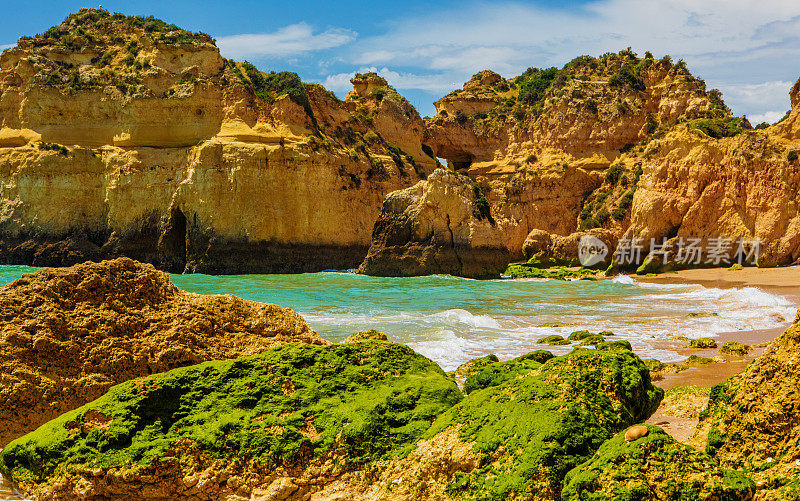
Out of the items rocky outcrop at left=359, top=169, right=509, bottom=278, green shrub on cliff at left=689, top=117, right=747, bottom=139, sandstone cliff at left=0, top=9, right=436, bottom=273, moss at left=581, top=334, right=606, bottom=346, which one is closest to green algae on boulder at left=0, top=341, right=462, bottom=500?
moss at left=581, top=334, right=606, bottom=346

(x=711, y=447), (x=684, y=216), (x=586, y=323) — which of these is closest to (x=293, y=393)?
(x=711, y=447)

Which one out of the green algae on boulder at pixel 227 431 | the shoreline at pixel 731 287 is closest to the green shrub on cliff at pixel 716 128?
the shoreline at pixel 731 287

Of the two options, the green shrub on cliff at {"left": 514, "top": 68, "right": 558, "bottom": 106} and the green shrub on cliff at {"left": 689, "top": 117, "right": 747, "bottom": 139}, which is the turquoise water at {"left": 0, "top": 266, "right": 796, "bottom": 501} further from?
the green shrub on cliff at {"left": 514, "top": 68, "right": 558, "bottom": 106}

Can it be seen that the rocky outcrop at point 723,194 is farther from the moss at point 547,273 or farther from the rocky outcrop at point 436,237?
the rocky outcrop at point 436,237

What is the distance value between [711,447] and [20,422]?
5624 mm

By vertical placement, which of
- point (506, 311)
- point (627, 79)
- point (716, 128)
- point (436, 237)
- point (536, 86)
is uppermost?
point (536, 86)

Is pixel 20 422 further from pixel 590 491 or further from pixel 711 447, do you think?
pixel 711 447

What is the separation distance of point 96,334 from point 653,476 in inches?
203

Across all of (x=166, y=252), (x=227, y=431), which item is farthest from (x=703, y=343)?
(x=166, y=252)

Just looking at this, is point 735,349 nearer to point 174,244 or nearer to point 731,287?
point 731,287

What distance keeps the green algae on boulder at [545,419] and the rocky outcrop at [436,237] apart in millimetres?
27409

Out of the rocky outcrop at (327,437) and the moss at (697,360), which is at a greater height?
the rocky outcrop at (327,437)

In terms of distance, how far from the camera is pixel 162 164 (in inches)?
1459

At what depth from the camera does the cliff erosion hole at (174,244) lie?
36062 millimetres
